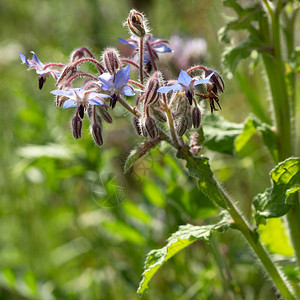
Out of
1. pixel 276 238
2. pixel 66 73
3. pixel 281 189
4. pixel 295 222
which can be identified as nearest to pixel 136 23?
pixel 66 73

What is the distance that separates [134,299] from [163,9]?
2.47 m

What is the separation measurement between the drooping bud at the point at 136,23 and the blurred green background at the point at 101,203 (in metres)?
0.37

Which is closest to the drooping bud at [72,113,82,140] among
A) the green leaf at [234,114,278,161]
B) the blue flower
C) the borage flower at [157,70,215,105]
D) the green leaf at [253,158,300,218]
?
the blue flower

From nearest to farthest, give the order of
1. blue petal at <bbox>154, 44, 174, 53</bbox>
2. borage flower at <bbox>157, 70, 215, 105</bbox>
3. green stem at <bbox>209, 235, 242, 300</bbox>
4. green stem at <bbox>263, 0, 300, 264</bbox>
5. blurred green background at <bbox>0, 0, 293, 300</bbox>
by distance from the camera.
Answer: borage flower at <bbox>157, 70, 215, 105</bbox>, blue petal at <bbox>154, 44, 174, 53</bbox>, green stem at <bbox>263, 0, 300, 264</bbox>, green stem at <bbox>209, 235, 242, 300</bbox>, blurred green background at <bbox>0, 0, 293, 300</bbox>

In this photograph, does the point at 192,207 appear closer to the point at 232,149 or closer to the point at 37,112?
the point at 232,149

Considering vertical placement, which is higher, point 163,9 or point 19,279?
point 163,9

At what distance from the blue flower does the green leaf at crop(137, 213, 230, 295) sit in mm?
355

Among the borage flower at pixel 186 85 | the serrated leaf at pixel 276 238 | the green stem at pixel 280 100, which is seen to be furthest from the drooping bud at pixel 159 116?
the serrated leaf at pixel 276 238

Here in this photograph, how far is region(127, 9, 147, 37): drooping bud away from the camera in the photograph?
116cm

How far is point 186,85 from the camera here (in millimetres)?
1030

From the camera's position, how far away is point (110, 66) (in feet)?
3.79

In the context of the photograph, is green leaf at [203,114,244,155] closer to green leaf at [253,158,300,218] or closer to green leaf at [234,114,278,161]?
green leaf at [234,114,278,161]

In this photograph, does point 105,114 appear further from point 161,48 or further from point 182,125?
point 161,48

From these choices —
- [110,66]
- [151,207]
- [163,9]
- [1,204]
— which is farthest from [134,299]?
[163,9]
